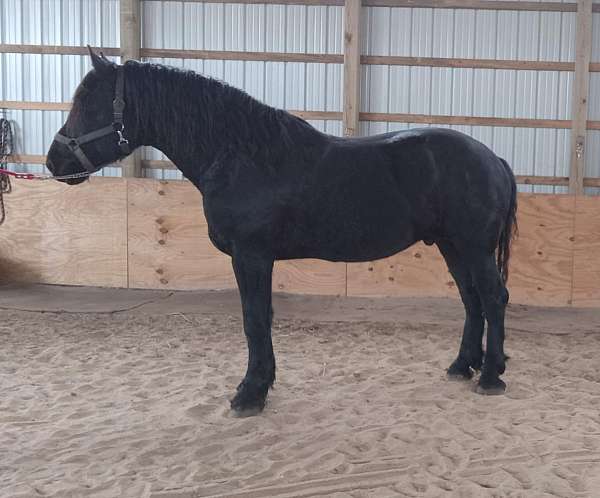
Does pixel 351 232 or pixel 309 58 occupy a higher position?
pixel 309 58

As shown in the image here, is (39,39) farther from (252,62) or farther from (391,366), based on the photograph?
(391,366)

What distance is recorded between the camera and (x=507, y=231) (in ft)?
12.0

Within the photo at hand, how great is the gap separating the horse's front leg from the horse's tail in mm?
1358

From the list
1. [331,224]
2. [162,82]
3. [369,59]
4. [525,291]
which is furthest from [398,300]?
[162,82]

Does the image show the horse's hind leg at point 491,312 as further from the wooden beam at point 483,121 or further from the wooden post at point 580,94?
the wooden post at point 580,94

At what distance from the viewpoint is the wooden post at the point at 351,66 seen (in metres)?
6.32

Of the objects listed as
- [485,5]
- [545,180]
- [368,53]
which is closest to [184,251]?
[368,53]

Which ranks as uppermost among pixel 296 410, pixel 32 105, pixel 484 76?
pixel 484 76

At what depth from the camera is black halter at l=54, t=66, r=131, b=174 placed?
10.0ft

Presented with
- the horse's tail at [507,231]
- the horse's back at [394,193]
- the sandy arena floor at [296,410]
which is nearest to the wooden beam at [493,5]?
the sandy arena floor at [296,410]

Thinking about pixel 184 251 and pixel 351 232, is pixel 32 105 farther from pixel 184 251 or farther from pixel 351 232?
pixel 351 232

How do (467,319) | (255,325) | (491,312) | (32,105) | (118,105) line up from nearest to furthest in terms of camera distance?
(118,105) → (255,325) → (491,312) → (467,319) → (32,105)

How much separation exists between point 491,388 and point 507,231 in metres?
0.86

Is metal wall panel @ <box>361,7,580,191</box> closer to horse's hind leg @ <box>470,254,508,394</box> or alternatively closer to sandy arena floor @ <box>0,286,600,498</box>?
sandy arena floor @ <box>0,286,600,498</box>
